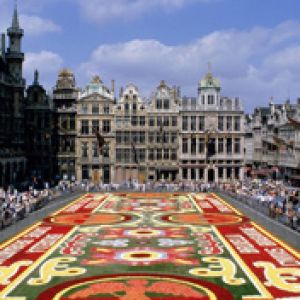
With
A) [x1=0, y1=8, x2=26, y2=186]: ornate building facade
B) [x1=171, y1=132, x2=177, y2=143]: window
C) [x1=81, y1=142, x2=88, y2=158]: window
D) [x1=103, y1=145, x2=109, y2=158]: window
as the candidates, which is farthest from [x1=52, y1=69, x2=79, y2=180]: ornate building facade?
[x1=171, y1=132, x2=177, y2=143]: window

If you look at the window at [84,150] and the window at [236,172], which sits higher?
the window at [84,150]

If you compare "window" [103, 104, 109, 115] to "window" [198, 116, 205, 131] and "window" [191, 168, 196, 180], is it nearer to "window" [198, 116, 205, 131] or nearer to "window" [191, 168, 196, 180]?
"window" [198, 116, 205, 131]

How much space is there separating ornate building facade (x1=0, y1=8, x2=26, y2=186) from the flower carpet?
87.3ft

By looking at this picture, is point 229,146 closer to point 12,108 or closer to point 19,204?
point 12,108

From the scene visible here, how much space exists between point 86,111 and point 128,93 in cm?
625

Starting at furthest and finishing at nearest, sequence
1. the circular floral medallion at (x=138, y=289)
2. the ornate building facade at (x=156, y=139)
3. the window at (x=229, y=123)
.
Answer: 1. the window at (x=229, y=123)
2. the ornate building facade at (x=156, y=139)
3. the circular floral medallion at (x=138, y=289)

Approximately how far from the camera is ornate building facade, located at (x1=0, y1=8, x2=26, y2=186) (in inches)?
2549

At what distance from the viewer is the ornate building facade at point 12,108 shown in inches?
2549

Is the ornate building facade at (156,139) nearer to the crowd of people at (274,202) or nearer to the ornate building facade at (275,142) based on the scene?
the ornate building facade at (275,142)

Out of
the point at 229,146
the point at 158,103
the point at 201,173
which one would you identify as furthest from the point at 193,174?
the point at 158,103

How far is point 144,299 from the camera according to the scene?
18438 millimetres

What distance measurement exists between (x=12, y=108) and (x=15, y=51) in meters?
7.94

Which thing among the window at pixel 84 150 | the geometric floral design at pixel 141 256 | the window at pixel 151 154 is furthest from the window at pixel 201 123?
the geometric floral design at pixel 141 256

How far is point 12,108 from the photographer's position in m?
70.2
